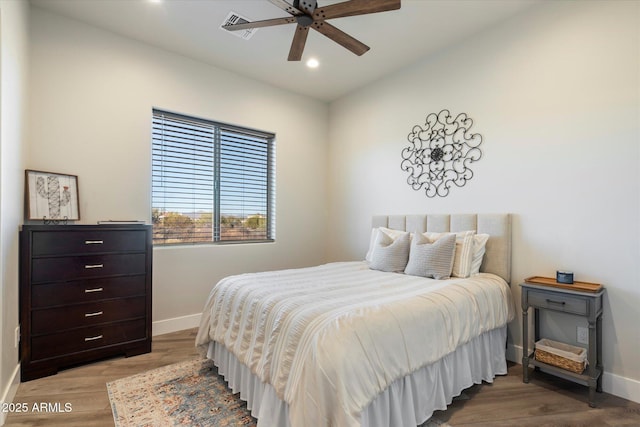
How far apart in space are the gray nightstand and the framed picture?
3786 millimetres

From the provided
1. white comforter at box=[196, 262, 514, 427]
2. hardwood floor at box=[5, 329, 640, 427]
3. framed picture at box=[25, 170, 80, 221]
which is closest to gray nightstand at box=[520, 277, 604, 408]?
hardwood floor at box=[5, 329, 640, 427]

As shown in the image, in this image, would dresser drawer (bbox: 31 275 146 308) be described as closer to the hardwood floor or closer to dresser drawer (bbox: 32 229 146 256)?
dresser drawer (bbox: 32 229 146 256)

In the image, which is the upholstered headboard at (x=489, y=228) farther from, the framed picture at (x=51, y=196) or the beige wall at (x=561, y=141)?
the framed picture at (x=51, y=196)

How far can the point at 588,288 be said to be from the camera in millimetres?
2008

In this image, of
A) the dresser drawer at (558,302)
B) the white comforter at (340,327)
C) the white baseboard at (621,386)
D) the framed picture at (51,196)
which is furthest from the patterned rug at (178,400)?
the framed picture at (51,196)

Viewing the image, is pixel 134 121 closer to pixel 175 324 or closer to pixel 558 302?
pixel 175 324

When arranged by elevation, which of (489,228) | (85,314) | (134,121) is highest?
(134,121)

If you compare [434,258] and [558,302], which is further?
[434,258]

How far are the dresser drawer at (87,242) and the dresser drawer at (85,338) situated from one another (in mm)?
631

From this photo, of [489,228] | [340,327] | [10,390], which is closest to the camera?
[340,327]

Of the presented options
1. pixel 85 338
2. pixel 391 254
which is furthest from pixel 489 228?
pixel 85 338

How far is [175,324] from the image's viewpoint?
3.21 meters

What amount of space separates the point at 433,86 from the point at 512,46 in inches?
30.3

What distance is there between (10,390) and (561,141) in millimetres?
4271
